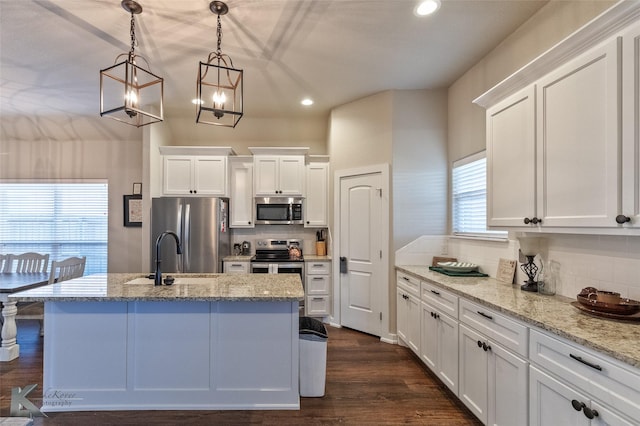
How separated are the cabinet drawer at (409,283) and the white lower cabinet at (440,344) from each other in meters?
0.17

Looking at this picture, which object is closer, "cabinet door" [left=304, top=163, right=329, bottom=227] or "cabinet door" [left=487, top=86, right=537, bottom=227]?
"cabinet door" [left=487, top=86, right=537, bottom=227]

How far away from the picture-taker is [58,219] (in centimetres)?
495

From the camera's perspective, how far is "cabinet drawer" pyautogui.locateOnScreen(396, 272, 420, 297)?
118 inches

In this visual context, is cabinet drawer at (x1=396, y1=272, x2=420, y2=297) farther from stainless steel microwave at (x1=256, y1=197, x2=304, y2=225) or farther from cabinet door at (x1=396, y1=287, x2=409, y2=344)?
stainless steel microwave at (x1=256, y1=197, x2=304, y2=225)

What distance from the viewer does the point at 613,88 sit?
146cm

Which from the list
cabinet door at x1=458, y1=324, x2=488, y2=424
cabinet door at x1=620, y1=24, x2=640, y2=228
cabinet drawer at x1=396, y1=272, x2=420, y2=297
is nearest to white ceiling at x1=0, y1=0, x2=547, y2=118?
cabinet door at x1=620, y1=24, x2=640, y2=228

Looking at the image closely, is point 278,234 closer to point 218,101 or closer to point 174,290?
point 174,290

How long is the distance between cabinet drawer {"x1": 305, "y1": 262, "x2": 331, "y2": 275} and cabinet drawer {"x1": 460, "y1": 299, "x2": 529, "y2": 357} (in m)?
2.27

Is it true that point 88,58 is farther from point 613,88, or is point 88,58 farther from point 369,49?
point 613,88

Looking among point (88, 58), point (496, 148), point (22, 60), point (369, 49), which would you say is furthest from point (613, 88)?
point (22, 60)

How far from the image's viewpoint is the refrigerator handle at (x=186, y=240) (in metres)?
4.04

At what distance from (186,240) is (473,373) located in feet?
11.4

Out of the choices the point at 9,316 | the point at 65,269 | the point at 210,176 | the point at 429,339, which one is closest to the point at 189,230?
the point at 210,176

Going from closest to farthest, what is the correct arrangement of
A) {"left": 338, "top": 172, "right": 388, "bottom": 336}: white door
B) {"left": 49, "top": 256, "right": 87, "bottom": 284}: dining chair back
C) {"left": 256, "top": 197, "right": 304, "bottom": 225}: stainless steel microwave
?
{"left": 49, "top": 256, "right": 87, "bottom": 284}: dining chair back, {"left": 338, "top": 172, "right": 388, "bottom": 336}: white door, {"left": 256, "top": 197, "right": 304, "bottom": 225}: stainless steel microwave
